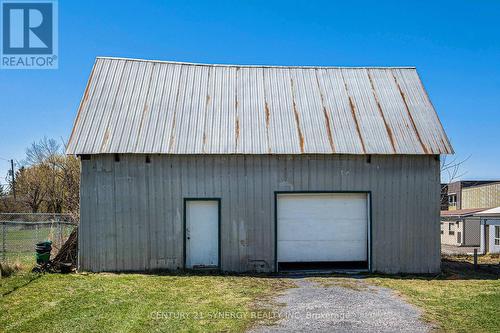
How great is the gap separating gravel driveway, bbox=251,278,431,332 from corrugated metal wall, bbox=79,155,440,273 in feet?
7.61

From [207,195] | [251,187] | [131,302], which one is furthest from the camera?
[251,187]

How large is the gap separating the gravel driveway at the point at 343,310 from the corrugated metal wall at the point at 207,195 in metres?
2.32

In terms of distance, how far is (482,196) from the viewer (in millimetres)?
38062

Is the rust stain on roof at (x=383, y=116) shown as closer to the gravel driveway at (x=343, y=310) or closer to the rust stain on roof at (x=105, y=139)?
the gravel driveway at (x=343, y=310)

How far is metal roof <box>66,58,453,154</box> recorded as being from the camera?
1347 centimetres

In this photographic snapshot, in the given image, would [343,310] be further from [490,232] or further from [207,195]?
[490,232]

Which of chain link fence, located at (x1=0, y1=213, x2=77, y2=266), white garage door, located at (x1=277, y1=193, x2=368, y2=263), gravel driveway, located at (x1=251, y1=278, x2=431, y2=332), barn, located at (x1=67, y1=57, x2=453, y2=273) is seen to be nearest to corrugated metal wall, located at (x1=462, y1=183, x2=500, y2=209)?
barn, located at (x1=67, y1=57, x2=453, y2=273)

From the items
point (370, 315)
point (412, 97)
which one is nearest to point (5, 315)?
point (370, 315)

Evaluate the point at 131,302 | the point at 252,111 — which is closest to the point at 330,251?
the point at 252,111

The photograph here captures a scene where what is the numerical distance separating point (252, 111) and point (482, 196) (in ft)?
98.8

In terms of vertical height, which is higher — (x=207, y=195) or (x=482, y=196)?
(x=207, y=195)

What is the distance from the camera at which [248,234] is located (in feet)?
44.0

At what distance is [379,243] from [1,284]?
9.72 metres

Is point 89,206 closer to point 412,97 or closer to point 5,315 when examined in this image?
point 5,315
